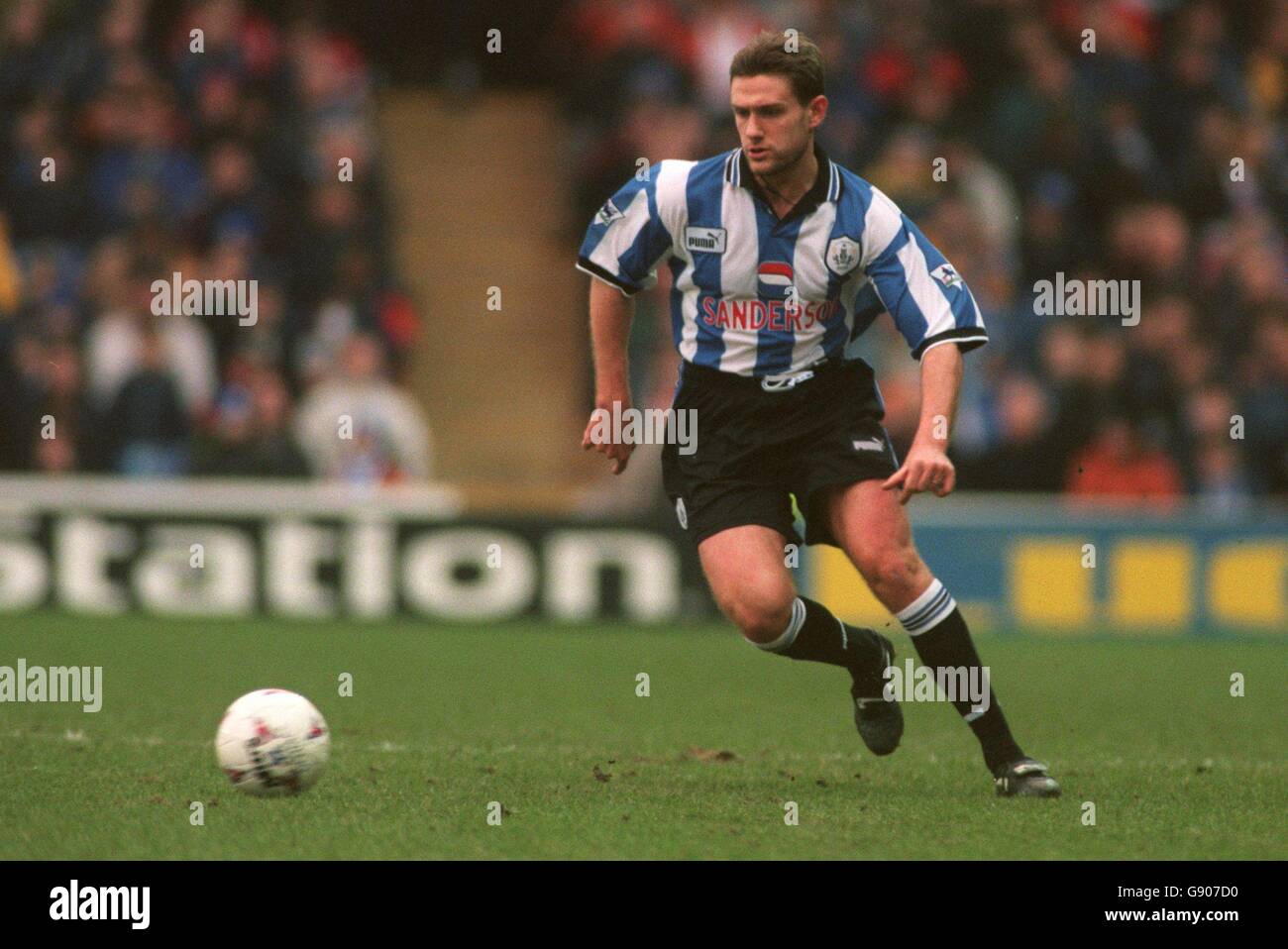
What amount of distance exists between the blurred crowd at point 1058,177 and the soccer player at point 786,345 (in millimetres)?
7355

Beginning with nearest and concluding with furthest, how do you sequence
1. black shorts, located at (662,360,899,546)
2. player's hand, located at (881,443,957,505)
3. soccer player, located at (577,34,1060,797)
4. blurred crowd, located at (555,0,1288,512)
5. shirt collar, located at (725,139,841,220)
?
player's hand, located at (881,443,957,505), soccer player, located at (577,34,1060,797), shirt collar, located at (725,139,841,220), black shorts, located at (662,360,899,546), blurred crowd, located at (555,0,1288,512)

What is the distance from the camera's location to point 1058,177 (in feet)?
52.8

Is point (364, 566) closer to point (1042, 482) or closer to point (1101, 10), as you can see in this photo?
point (1042, 482)

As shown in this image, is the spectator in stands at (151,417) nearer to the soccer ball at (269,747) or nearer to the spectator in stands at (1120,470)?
the spectator in stands at (1120,470)

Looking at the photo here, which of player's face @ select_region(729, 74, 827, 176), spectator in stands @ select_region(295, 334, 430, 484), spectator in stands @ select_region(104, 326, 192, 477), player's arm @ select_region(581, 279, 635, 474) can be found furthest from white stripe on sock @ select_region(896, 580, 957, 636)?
spectator in stands @ select_region(104, 326, 192, 477)

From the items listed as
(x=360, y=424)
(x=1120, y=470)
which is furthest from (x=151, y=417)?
(x=1120, y=470)

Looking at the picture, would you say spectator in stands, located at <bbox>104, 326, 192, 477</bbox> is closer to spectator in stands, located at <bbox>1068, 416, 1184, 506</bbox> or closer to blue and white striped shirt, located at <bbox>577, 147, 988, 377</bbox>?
spectator in stands, located at <bbox>1068, 416, 1184, 506</bbox>

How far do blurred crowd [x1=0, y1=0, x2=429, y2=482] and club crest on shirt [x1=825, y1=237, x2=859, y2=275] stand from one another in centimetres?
798

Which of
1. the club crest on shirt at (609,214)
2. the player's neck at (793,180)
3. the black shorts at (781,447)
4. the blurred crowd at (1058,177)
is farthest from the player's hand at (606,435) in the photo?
the blurred crowd at (1058,177)

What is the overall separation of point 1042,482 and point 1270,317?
243 centimetres

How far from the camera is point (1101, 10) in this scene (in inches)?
688

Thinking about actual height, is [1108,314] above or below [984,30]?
below

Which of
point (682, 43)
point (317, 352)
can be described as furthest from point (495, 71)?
point (317, 352)

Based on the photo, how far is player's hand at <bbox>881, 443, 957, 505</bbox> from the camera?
5910 mm
